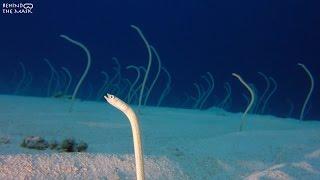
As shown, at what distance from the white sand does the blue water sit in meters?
18.5

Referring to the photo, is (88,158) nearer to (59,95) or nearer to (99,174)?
(99,174)

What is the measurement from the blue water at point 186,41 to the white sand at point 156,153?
18547 millimetres

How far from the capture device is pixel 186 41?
32562 millimetres

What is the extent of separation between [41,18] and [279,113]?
16775 mm

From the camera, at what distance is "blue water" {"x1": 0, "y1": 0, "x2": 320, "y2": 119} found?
91.7 ft

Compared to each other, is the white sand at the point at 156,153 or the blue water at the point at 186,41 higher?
the white sand at the point at 156,153

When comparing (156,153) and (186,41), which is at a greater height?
(156,153)

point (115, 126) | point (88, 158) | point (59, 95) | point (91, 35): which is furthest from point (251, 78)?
point (88, 158)

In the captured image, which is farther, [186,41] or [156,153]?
[186,41]

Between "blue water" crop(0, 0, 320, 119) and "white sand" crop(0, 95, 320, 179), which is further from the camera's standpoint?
"blue water" crop(0, 0, 320, 119)

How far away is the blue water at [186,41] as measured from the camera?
91.7 feet

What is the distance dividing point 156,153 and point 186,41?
28378 mm

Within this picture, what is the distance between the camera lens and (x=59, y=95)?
584 inches

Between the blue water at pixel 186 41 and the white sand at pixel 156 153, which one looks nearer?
the white sand at pixel 156 153
